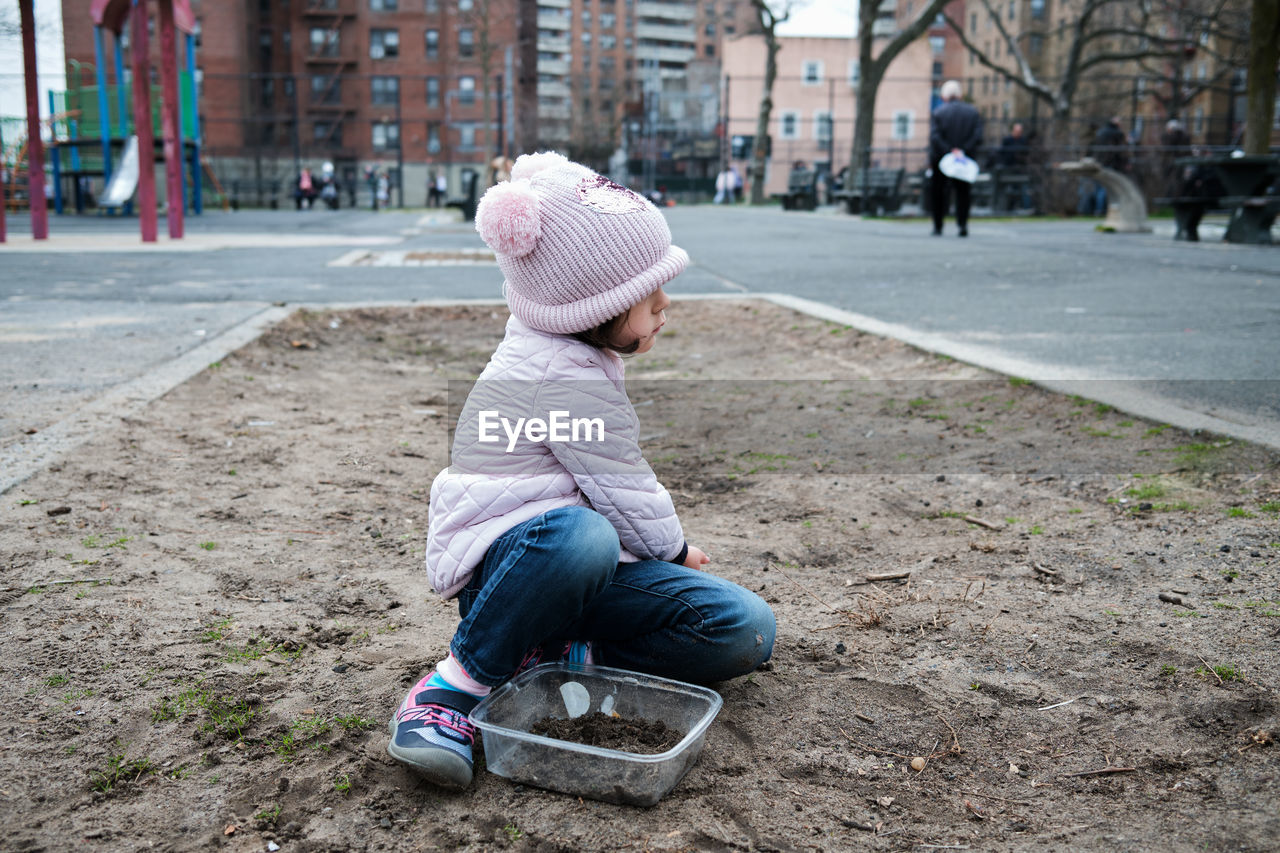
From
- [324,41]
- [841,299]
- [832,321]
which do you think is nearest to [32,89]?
[841,299]

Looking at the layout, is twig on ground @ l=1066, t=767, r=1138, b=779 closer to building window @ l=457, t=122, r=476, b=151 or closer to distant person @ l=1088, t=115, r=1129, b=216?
distant person @ l=1088, t=115, r=1129, b=216

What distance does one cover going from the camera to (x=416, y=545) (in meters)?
2.82

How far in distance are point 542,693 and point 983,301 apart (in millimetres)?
5647

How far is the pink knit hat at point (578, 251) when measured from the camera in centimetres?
189

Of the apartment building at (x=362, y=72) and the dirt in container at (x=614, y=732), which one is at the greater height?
the apartment building at (x=362, y=72)

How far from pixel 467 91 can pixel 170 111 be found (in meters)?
42.6

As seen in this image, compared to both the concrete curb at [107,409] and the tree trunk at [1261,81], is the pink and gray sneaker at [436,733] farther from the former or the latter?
the tree trunk at [1261,81]

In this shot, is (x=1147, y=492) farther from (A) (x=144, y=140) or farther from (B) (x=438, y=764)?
(A) (x=144, y=140)

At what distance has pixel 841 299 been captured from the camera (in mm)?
7113

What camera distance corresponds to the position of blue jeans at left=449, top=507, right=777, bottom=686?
1.81 m

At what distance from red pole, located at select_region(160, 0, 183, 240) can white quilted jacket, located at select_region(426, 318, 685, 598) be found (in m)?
12.7

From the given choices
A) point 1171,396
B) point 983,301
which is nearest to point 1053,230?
point 983,301

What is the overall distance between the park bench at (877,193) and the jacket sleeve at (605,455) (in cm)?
2093

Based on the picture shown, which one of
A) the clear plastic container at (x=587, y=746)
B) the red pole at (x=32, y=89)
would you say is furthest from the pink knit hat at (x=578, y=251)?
the red pole at (x=32, y=89)
